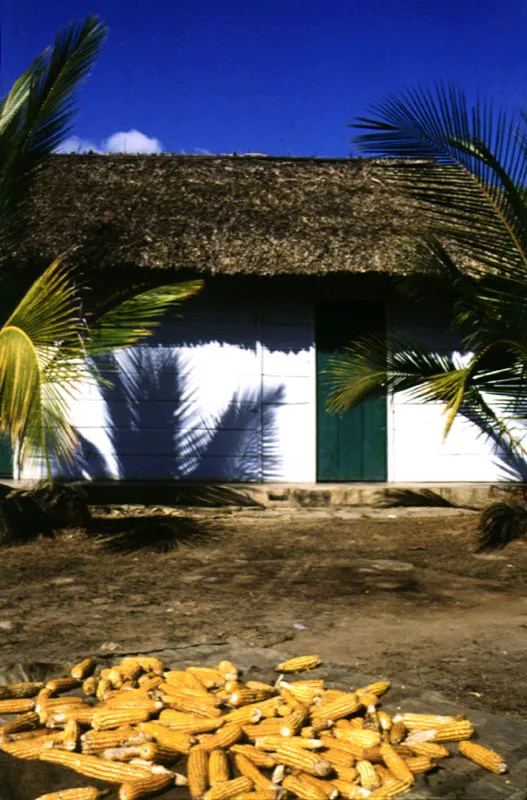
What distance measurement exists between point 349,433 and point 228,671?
6.36m

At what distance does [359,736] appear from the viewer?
309 centimetres

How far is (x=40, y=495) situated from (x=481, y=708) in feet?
17.6

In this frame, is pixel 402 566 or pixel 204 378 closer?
pixel 402 566

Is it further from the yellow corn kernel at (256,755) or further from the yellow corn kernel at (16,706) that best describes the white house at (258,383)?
the yellow corn kernel at (256,755)

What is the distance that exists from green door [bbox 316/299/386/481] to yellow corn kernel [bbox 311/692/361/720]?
6650mm

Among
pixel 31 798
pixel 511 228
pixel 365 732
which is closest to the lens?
pixel 31 798

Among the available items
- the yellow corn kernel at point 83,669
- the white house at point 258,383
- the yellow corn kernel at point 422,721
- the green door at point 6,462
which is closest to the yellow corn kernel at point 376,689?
the yellow corn kernel at point 422,721

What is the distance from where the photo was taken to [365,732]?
10.2 feet

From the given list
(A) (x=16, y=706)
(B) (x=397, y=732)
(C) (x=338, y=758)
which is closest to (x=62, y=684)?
(A) (x=16, y=706)

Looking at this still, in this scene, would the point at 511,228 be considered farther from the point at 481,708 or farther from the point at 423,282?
the point at 481,708

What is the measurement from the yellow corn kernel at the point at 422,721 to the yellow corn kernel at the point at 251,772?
0.60 m

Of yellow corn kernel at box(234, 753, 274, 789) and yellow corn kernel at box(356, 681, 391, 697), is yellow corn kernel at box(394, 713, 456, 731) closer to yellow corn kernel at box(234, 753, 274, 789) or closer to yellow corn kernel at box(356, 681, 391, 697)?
yellow corn kernel at box(356, 681, 391, 697)

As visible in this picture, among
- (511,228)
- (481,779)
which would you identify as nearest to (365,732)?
(481,779)

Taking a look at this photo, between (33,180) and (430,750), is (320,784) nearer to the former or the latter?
(430,750)
